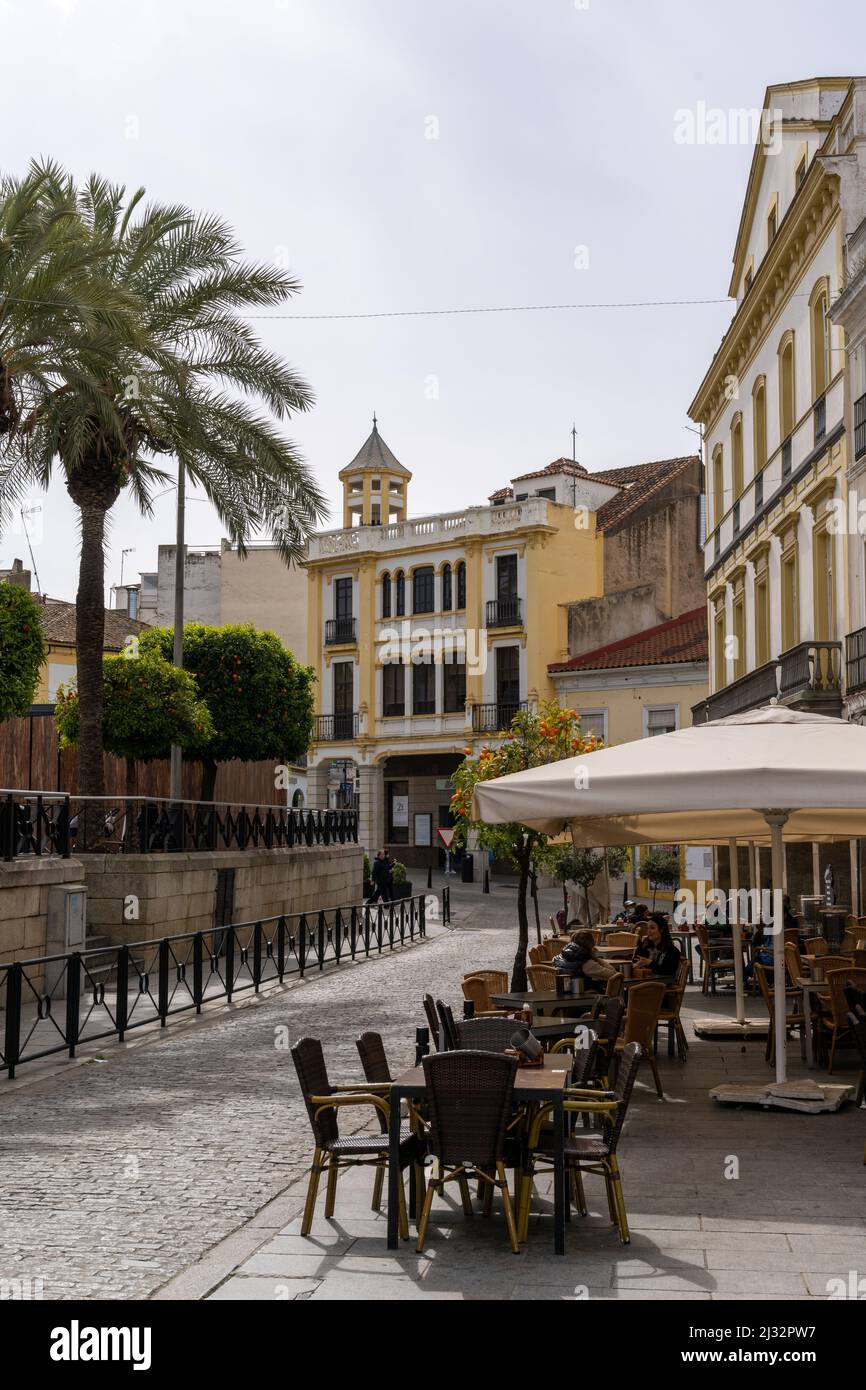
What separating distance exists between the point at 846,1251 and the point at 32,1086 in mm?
7054

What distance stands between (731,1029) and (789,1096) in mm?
3889

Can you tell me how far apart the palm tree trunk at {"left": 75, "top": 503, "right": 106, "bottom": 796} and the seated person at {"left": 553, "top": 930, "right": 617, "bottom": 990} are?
420 inches

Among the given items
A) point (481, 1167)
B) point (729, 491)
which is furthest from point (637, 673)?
point (481, 1167)

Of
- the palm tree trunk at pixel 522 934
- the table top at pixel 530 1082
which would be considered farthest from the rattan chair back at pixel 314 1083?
the palm tree trunk at pixel 522 934

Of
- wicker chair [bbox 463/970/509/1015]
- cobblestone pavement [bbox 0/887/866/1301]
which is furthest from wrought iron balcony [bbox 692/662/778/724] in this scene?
cobblestone pavement [bbox 0/887/866/1301]

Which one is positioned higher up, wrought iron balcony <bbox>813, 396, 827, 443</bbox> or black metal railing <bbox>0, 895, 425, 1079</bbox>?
wrought iron balcony <bbox>813, 396, 827, 443</bbox>

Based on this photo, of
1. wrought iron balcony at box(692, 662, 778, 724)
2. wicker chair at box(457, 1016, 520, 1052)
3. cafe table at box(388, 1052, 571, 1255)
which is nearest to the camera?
cafe table at box(388, 1052, 571, 1255)

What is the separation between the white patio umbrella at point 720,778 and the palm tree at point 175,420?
12.3 m

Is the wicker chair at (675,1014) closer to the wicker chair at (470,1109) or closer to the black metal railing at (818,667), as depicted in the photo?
the wicker chair at (470,1109)

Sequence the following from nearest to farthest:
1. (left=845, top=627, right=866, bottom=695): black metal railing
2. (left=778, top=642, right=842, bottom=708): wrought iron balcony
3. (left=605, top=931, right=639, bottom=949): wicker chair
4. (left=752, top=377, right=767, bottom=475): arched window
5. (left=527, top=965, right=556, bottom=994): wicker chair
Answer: (left=527, top=965, right=556, bottom=994): wicker chair
(left=605, top=931, right=639, bottom=949): wicker chair
(left=845, top=627, right=866, bottom=695): black metal railing
(left=778, top=642, right=842, bottom=708): wrought iron balcony
(left=752, top=377, right=767, bottom=475): arched window

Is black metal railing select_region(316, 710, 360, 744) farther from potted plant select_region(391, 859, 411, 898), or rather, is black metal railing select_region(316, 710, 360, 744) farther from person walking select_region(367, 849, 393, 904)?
person walking select_region(367, 849, 393, 904)

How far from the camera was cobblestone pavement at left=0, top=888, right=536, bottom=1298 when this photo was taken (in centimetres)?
647

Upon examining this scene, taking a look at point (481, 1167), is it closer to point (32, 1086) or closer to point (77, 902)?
point (32, 1086)
